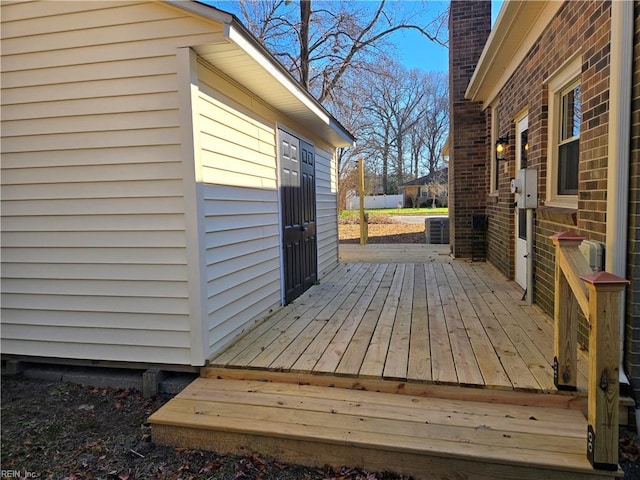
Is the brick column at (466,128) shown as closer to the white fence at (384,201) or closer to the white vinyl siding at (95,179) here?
the white vinyl siding at (95,179)

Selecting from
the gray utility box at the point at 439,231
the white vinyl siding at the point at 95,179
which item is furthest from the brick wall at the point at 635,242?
the gray utility box at the point at 439,231

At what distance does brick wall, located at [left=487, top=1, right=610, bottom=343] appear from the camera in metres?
2.68

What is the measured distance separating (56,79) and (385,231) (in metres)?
12.8

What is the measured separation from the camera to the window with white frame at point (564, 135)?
3482 millimetres

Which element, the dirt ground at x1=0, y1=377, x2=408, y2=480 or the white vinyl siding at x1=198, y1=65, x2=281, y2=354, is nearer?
the dirt ground at x1=0, y1=377, x2=408, y2=480

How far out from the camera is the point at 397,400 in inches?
101

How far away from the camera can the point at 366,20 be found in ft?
45.2

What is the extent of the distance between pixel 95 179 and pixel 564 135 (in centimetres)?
407

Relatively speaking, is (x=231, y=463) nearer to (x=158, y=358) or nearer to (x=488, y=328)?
(x=158, y=358)

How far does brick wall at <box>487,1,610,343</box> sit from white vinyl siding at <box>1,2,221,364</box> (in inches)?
102

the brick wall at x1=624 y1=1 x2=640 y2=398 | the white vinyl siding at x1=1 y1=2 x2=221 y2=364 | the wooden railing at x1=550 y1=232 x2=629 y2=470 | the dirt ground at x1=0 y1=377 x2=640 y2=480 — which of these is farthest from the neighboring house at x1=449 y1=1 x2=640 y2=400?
the white vinyl siding at x1=1 y1=2 x2=221 y2=364

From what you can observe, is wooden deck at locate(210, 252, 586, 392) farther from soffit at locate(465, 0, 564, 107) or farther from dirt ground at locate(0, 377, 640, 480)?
soffit at locate(465, 0, 564, 107)

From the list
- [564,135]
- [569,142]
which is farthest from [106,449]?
[564,135]

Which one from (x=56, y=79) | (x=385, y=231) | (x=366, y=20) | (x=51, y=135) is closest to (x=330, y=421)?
(x=51, y=135)
